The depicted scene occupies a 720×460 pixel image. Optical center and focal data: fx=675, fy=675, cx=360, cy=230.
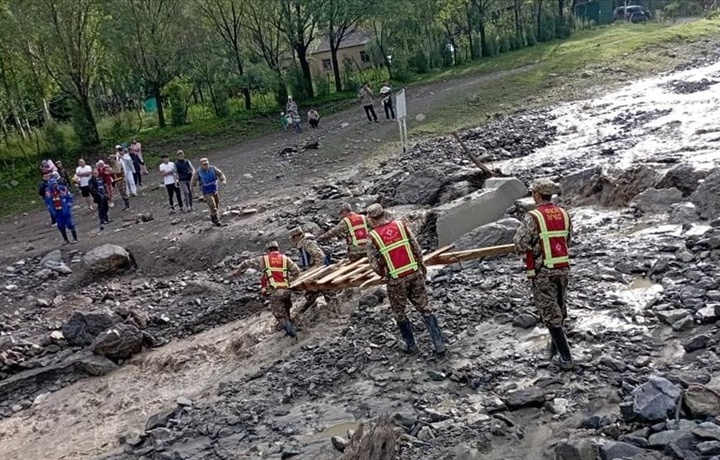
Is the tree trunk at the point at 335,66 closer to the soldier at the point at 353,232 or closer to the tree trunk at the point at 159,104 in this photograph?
the tree trunk at the point at 159,104

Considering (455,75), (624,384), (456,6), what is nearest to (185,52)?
(455,75)

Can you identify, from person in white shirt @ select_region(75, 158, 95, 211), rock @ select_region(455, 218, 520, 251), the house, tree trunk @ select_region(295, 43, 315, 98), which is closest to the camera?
rock @ select_region(455, 218, 520, 251)

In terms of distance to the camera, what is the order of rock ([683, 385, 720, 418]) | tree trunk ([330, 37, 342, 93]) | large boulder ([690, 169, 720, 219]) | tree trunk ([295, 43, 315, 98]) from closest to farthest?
rock ([683, 385, 720, 418]), large boulder ([690, 169, 720, 219]), tree trunk ([295, 43, 315, 98]), tree trunk ([330, 37, 342, 93])

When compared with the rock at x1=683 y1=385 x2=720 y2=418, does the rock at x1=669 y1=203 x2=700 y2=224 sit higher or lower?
lower

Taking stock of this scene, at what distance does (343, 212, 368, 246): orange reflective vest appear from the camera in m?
10.0

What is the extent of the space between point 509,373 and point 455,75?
29330 millimetres

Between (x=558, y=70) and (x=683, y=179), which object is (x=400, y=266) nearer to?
(x=683, y=179)

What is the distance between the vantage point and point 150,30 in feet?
92.0

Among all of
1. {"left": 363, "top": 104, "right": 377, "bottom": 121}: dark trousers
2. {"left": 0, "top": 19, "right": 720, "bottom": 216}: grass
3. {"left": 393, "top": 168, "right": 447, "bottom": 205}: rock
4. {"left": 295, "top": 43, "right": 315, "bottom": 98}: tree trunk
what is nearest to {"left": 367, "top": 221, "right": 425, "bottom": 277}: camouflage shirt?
{"left": 393, "top": 168, "right": 447, "bottom": 205}: rock

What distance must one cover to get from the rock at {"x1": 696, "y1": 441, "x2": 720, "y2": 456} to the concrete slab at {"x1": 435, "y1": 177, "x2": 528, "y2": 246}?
6.87 metres

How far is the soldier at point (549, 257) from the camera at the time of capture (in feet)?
21.1

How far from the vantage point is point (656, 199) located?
10977 millimetres

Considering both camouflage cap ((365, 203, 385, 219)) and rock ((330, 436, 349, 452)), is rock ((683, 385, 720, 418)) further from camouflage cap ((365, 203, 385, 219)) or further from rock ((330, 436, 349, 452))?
camouflage cap ((365, 203, 385, 219))

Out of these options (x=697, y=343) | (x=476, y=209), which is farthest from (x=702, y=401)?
(x=476, y=209)
